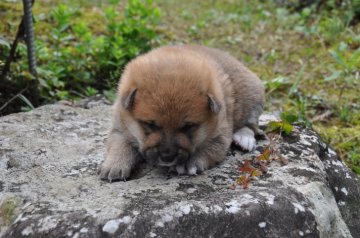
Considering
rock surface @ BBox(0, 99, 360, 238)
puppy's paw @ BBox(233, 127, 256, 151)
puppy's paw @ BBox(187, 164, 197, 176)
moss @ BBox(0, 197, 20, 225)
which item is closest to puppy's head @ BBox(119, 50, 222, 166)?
puppy's paw @ BBox(187, 164, 197, 176)

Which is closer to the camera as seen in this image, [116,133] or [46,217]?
[46,217]

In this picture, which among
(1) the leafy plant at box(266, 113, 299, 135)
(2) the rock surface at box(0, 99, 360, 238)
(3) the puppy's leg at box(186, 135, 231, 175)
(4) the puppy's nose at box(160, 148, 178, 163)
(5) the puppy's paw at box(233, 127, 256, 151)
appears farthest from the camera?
(1) the leafy plant at box(266, 113, 299, 135)

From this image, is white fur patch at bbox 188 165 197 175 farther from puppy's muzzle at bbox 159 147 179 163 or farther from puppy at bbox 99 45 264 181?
puppy's muzzle at bbox 159 147 179 163

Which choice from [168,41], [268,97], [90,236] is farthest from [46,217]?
[168,41]

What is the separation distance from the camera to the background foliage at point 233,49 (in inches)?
220

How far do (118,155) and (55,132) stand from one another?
90 centimetres

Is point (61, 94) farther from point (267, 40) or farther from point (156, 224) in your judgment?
point (267, 40)

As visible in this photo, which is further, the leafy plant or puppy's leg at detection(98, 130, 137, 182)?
the leafy plant

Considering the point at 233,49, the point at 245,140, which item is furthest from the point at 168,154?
the point at 233,49

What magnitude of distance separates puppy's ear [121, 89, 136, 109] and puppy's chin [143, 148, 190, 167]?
0.35m

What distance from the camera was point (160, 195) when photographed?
3.16m

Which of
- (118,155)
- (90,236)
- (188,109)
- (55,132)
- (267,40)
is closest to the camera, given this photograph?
(90,236)

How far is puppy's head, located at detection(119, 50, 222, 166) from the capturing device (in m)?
3.29

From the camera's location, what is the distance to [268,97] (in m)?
6.35
